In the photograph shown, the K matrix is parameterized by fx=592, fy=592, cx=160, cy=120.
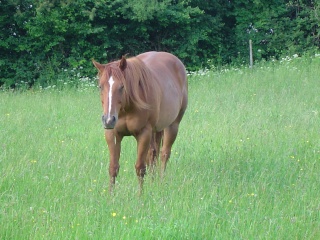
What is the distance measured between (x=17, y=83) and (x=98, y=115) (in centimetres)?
888

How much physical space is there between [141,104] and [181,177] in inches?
37.8

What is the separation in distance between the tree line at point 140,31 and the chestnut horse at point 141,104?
12.5 meters

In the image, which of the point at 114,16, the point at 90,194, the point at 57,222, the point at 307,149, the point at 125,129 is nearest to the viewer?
the point at 57,222

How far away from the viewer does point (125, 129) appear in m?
6.51

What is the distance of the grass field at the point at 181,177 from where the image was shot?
15.9ft

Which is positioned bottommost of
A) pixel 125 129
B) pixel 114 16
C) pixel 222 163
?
pixel 222 163

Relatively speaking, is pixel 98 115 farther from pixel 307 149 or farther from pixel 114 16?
pixel 114 16

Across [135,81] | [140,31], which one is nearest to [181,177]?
[135,81]

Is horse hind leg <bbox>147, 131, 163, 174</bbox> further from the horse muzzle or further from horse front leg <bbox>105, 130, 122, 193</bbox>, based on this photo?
the horse muzzle

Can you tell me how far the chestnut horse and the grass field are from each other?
31 cm

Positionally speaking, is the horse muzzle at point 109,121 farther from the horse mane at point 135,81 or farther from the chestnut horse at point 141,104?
the horse mane at point 135,81

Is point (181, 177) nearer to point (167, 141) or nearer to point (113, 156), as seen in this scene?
point (113, 156)

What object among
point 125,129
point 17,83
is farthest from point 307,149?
point 17,83

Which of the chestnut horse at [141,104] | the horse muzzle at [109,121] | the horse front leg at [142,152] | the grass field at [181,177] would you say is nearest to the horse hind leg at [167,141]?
the chestnut horse at [141,104]
